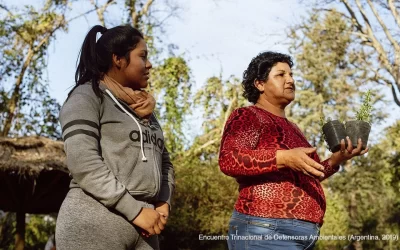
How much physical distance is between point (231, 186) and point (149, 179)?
486 inches

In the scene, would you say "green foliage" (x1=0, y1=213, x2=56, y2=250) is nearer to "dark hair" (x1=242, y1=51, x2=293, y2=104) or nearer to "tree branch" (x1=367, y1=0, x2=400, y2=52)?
"tree branch" (x1=367, y1=0, x2=400, y2=52)

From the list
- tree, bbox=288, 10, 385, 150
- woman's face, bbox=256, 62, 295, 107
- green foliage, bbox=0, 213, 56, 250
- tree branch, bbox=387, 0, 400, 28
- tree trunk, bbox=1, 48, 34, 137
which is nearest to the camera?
woman's face, bbox=256, 62, 295, 107

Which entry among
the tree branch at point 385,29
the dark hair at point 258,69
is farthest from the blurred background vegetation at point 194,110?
the dark hair at point 258,69

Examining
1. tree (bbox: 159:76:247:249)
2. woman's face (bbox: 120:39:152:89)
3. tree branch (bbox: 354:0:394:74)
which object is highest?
tree branch (bbox: 354:0:394:74)

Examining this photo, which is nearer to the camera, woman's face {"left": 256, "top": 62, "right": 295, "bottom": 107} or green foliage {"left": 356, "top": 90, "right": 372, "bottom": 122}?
green foliage {"left": 356, "top": 90, "right": 372, "bottom": 122}

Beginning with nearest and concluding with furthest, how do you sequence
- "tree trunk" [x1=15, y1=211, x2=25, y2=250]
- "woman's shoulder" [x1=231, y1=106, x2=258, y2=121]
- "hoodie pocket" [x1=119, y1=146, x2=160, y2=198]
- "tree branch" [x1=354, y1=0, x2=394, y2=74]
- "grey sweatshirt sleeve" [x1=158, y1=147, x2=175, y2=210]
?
"hoodie pocket" [x1=119, y1=146, x2=160, y2=198]
"grey sweatshirt sleeve" [x1=158, y1=147, x2=175, y2=210]
"woman's shoulder" [x1=231, y1=106, x2=258, y2=121]
"tree trunk" [x1=15, y1=211, x2=25, y2=250]
"tree branch" [x1=354, y1=0, x2=394, y2=74]

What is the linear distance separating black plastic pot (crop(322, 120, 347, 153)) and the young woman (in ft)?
2.65

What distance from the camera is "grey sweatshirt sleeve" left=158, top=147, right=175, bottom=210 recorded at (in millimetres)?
2502

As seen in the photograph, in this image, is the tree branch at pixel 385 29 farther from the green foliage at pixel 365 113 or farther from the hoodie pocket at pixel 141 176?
the hoodie pocket at pixel 141 176

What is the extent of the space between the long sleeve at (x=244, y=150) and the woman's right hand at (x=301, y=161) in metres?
0.05

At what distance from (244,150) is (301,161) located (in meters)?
0.38

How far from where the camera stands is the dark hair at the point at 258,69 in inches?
125

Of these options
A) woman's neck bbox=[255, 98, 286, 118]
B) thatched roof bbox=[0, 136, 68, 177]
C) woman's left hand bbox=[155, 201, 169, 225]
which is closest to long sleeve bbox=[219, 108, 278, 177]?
woman's neck bbox=[255, 98, 286, 118]

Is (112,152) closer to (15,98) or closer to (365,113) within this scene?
(365,113)
